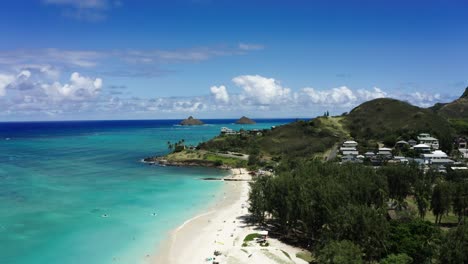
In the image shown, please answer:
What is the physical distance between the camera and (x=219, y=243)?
180 feet

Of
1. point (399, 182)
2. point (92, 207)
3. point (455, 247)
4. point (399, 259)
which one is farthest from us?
point (92, 207)

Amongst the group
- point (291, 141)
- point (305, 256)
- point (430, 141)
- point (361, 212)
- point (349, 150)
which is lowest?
point (305, 256)

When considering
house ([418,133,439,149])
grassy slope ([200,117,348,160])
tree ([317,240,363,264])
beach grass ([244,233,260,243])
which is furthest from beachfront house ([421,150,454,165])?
tree ([317,240,363,264])

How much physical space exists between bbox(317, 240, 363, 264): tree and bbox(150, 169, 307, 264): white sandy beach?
5.79 meters

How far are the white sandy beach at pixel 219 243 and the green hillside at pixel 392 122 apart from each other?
82170mm

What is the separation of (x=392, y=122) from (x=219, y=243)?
12816 centimetres

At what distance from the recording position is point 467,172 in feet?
260

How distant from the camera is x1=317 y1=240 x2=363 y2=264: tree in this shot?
3578 centimetres

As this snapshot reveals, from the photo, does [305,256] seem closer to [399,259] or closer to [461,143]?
[399,259]

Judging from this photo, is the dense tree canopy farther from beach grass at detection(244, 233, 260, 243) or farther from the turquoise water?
the turquoise water

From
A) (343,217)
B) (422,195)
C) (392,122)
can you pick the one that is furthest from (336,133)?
(343,217)

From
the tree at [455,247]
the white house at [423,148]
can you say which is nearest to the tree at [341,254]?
the tree at [455,247]

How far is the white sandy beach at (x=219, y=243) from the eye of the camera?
44281mm

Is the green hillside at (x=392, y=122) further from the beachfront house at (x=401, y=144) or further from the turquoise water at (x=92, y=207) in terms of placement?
the turquoise water at (x=92, y=207)
